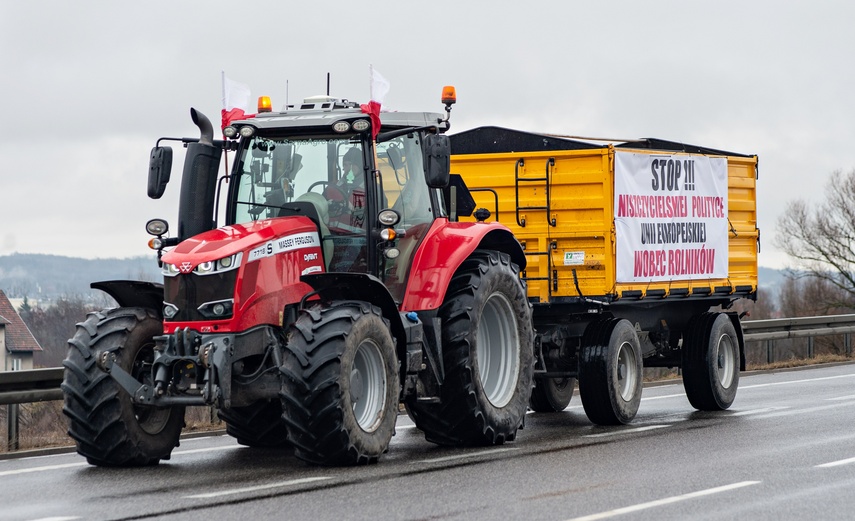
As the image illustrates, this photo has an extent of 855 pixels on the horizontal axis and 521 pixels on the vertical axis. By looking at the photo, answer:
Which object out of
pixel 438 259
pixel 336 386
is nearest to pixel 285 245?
pixel 336 386

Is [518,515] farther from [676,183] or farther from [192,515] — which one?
[676,183]

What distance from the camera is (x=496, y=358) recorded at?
12781mm

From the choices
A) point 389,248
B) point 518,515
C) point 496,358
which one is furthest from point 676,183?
point 518,515

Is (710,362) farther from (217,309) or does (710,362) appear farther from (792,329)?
(792,329)

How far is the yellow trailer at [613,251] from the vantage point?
1431cm

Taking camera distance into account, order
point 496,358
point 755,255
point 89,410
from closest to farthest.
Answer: point 89,410 < point 496,358 < point 755,255

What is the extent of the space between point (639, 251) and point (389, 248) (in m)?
4.57

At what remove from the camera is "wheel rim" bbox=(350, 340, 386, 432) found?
34.3ft

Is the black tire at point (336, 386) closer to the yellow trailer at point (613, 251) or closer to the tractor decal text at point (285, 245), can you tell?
the tractor decal text at point (285, 245)

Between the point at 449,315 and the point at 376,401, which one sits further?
the point at 449,315

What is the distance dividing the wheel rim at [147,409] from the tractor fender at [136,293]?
359 millimetres

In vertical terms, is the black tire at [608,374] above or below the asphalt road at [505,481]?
above

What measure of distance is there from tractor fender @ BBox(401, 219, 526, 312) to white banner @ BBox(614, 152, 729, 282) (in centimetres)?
258

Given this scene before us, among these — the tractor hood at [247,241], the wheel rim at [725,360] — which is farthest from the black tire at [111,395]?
the wheel rim at [725,360]
